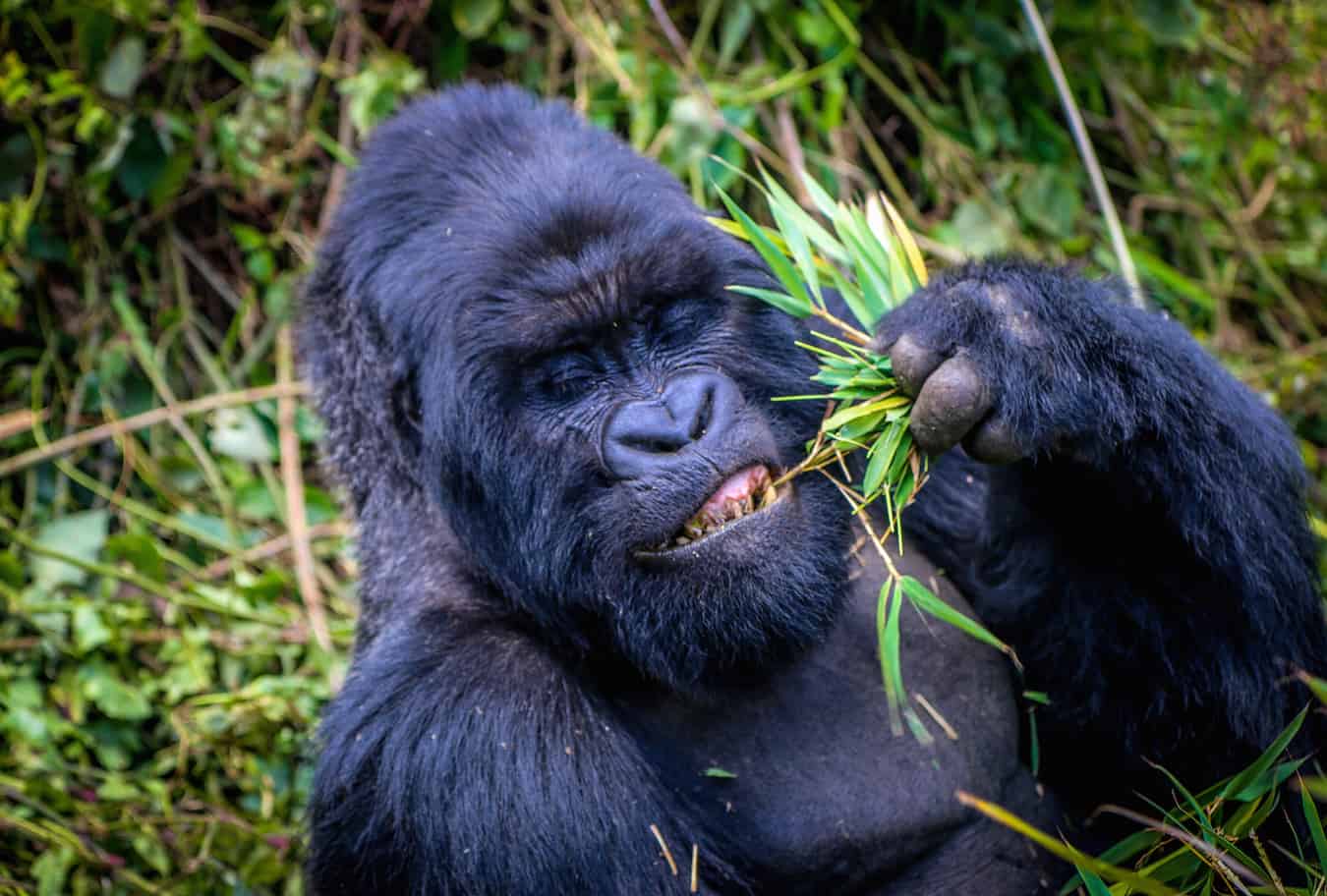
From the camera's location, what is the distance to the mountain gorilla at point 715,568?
2.92 meters

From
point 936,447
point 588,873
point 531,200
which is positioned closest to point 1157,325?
point 936,447

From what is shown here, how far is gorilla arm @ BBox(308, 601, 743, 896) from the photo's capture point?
295 centimetres

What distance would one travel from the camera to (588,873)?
295 centimetres

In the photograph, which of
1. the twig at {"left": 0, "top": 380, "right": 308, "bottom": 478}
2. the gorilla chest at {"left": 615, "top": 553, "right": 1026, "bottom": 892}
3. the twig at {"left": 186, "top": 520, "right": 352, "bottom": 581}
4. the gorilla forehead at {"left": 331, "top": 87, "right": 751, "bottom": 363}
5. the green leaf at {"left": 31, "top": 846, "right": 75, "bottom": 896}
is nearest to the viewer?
the gorilla forehead at {"left": 331, "top": 87, "right": 751, "bottom": 363}

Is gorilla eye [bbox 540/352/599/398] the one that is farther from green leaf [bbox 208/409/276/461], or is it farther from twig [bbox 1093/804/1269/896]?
green leaf [bbox 208/409/276/461]

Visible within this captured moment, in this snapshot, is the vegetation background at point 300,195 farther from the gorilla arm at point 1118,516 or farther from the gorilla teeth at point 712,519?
the gorilla arm at point 1118,516

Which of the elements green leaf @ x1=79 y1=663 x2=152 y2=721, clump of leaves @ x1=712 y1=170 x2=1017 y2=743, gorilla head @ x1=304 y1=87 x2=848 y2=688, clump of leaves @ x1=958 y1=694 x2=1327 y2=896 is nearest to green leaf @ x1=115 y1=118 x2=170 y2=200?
Result: green leaf @ x1=79 y1=663 x2=152 y2=721

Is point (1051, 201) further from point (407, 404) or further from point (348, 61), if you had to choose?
point (407, 404)

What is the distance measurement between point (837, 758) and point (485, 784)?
78 cm

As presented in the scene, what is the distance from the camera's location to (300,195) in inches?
225

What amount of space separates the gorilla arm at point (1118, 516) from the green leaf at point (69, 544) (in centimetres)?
301

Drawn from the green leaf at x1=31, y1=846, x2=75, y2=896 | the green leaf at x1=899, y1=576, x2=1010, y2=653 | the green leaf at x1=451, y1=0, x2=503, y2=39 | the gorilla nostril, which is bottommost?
the green leaf at x1=31, y1=846, x2=75, y2=896

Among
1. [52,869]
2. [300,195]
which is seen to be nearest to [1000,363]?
[52,869]

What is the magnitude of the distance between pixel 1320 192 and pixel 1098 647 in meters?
3.85
